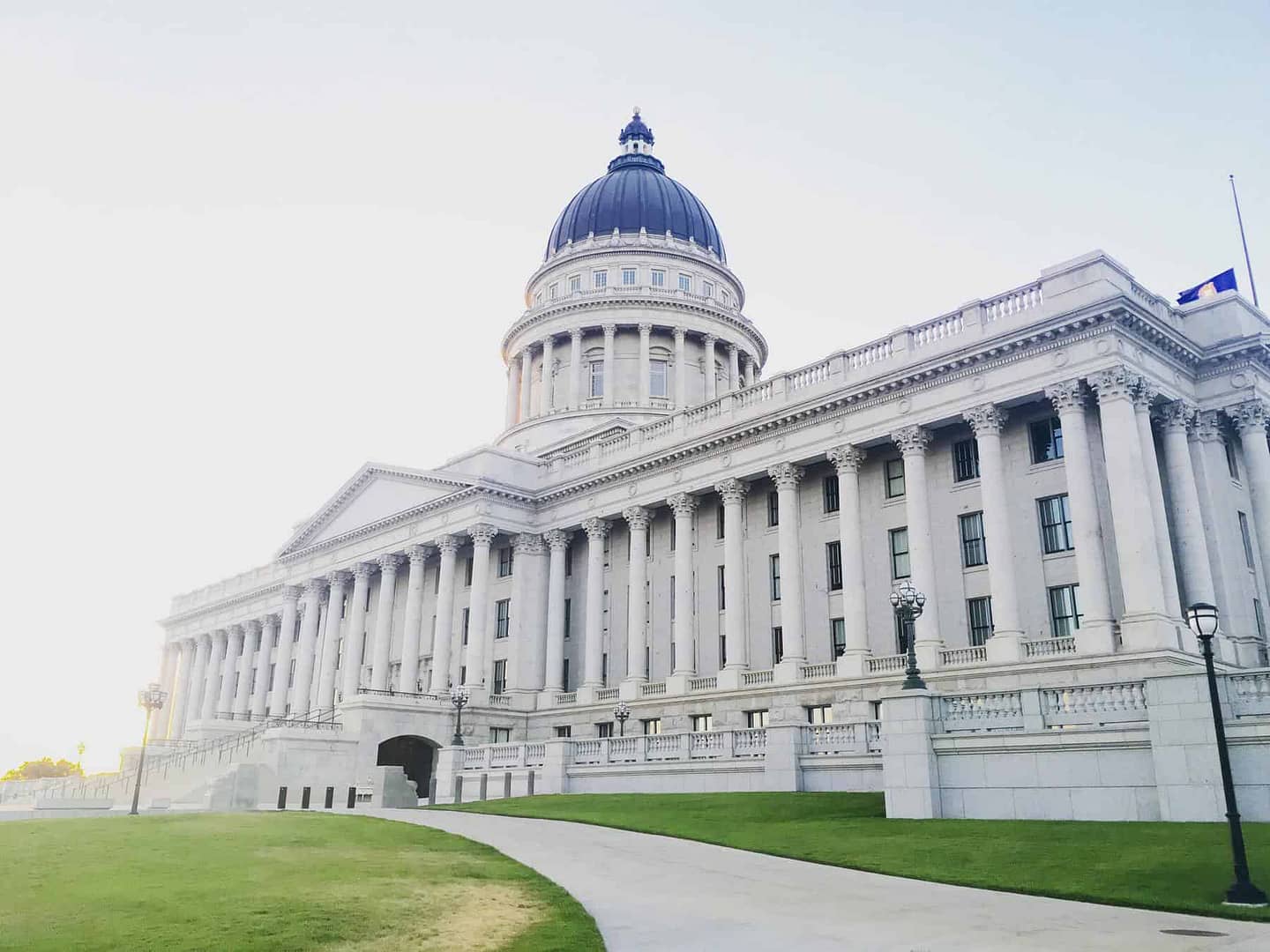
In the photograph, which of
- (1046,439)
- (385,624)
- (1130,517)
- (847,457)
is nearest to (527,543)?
(385,624)

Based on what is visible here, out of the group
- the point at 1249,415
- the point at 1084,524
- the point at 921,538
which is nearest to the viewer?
the point at 1084,524

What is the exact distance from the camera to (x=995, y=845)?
Answer: 18609mm

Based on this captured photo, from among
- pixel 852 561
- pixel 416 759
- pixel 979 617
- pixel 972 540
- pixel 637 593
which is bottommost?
pixel 416 759

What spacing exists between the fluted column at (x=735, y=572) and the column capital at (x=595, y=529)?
27.9 feet

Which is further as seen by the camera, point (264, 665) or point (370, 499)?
point (264, 665)

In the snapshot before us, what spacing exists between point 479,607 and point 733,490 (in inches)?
653

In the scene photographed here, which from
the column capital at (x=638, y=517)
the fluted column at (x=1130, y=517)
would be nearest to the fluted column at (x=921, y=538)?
the fluted column at (x=1130, y=517)

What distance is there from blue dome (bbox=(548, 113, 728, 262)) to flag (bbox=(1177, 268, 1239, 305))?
157 ft

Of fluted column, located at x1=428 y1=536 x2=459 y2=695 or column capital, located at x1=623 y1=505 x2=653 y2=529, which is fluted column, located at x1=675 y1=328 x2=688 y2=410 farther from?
fluted column, located at x1=428 y1=536 x2=459 y2=695

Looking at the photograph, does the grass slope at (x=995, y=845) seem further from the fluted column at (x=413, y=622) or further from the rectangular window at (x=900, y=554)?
the fluted column at (x=413, y=622)

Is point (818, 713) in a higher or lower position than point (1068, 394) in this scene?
lower

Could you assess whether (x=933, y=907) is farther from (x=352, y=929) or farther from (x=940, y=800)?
(x=940, y=800)

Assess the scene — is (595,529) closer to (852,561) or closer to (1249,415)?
(852,561)

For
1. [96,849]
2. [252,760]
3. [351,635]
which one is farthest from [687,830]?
[351,635]
